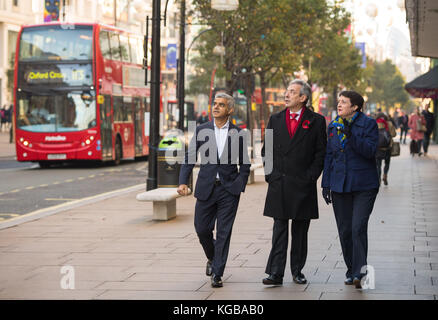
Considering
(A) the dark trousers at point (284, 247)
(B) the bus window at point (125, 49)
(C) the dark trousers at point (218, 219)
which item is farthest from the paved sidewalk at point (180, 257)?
(B) the bus window at point (125, 49)

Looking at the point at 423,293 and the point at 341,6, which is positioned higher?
the point at 341,6

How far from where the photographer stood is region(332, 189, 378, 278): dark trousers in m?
7.51

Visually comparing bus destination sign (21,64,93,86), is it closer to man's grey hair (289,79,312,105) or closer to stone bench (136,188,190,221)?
stone bench (136,188,190,221)

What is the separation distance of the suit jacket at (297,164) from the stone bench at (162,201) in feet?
16.6

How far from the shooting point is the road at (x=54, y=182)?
52.9 ft

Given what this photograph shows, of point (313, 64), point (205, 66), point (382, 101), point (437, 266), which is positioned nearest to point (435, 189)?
point (437, 266)

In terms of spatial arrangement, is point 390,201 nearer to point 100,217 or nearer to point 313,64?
point 100,217

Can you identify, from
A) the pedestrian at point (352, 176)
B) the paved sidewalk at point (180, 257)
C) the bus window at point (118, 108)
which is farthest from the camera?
the bus window at point (118, 108)

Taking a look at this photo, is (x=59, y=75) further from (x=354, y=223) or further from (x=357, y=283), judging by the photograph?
(x=357, y=283)

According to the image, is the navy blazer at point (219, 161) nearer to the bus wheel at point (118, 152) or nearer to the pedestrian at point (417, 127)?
the bus wheel at point (118, 152)

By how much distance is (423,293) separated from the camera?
285 inches

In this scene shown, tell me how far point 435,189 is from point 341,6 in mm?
29709

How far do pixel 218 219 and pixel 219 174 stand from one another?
1.28 ft

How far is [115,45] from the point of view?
27.7 m
